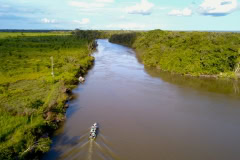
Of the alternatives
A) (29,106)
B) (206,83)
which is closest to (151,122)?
(29,106)

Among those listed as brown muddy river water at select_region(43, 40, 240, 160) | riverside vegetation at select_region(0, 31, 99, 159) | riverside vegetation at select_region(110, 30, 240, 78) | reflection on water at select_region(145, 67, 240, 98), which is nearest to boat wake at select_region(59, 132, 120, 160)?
brown muddy river water at select_region(43, 40, 240, 160)

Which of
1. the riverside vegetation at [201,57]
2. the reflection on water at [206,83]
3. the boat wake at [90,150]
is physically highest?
the riverside vegetation at [201,57]

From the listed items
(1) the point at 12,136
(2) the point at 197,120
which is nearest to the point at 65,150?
(1) the point at 12,136

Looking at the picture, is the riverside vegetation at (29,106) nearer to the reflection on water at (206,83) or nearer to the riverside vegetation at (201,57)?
the reflection on water at (206,83)

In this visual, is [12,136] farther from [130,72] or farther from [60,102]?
[130,72]

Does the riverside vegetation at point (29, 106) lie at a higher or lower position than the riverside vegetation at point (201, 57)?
lower

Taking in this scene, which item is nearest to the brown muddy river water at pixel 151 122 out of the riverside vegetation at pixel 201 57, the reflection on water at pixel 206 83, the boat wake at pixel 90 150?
the boat wake at pixel 90 150

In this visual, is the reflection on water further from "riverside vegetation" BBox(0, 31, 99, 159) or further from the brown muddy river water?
"riverside vegetation" BBox(0, 31, 99, 159)

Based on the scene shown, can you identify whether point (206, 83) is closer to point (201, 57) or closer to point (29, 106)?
point (201, 57)
